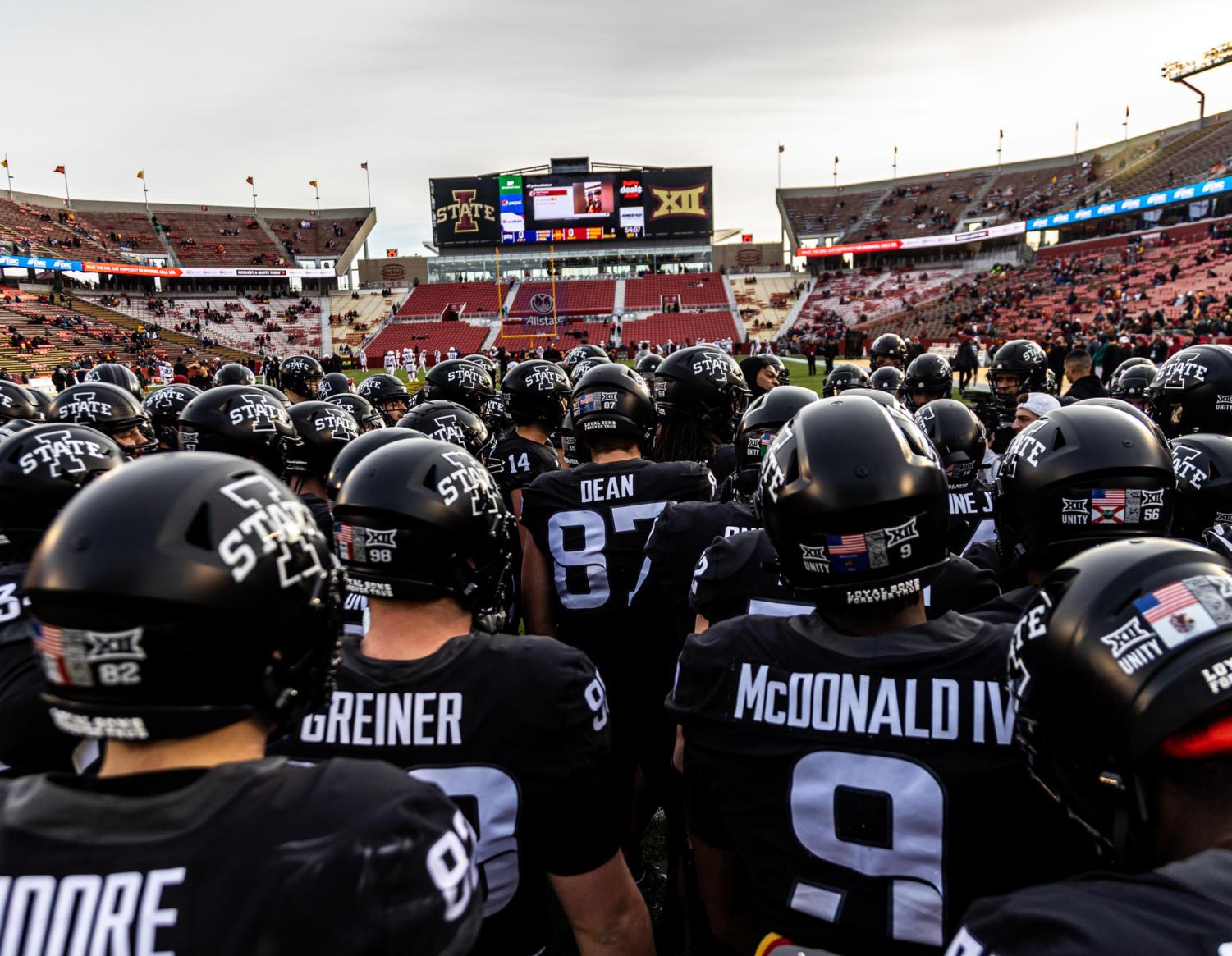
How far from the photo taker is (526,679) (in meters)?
2.10

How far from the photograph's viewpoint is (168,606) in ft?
4.49

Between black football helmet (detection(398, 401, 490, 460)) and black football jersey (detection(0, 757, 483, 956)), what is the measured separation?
3909 millimetres

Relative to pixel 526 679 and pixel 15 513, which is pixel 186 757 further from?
pixel 15 513

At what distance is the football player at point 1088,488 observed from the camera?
9.00 feet

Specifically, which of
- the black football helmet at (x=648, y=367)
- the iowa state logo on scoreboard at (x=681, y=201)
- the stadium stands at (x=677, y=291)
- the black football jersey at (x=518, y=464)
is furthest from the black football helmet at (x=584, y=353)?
the iowa state logo on scoreboard at (x=681, y=201)

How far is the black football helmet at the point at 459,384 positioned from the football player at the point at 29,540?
187 inches

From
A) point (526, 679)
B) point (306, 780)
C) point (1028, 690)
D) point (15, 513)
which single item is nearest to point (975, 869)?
point (1028, 690)

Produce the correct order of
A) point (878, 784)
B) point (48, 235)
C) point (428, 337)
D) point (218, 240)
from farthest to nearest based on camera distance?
point (218, 240) < point (48, 235) < point (428, 337) < point (878, 784)

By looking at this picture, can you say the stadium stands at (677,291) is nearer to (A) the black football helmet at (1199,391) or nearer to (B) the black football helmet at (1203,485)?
(A) the black football helmet at (1199,391)

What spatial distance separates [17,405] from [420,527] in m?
7.38

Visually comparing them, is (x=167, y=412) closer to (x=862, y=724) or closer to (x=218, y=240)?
(x=862, y=724)

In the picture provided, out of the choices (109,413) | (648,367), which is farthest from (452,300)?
(109,413)

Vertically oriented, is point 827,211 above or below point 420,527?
above

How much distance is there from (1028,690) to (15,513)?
3369 millimetres
